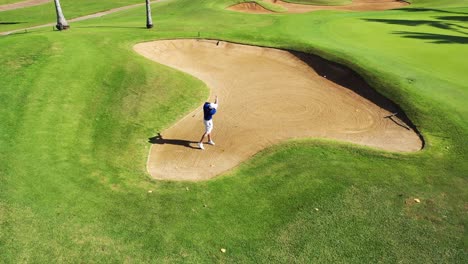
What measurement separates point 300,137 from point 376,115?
472 centimetres

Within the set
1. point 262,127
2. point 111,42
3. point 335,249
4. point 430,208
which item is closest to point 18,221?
point 335,249

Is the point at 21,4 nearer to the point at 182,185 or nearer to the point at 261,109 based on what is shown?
the point at 261,109

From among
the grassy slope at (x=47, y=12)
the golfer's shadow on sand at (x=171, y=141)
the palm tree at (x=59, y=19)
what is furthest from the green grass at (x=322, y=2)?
the golfer's shadow on sand at (x=171, y=141)

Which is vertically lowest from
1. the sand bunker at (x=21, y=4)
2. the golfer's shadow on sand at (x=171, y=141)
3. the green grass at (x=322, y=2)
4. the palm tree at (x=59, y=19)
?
the golfer's shadow on sand at (x=171, y=141)

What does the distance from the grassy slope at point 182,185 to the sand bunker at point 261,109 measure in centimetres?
92

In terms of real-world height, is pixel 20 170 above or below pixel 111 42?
below

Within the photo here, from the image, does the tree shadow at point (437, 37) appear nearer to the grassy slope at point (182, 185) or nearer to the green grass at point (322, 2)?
the grassy slope at point (182, 185)

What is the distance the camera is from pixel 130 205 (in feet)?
37.2

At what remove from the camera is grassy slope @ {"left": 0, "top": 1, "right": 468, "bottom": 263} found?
969 centimetres

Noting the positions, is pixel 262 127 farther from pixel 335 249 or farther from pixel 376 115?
pixel 335 249

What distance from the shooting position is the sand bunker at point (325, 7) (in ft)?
140

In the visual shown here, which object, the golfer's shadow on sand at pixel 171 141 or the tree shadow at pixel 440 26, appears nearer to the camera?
the golfer's shadow on sand at pixel 171 141

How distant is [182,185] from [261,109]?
25.3 feet

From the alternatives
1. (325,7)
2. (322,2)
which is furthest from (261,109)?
(322,2)
